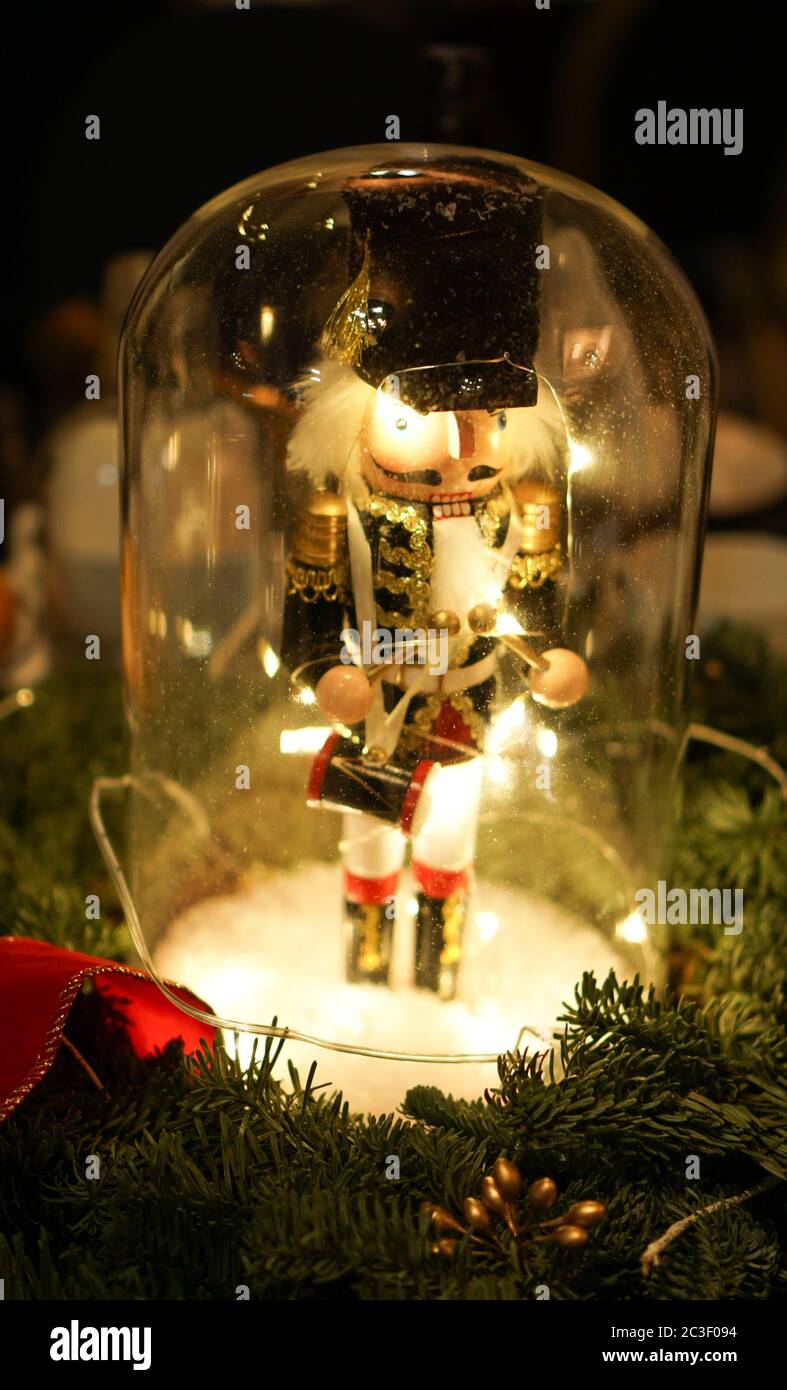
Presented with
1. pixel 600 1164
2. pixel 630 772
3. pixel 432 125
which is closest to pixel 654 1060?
pixel 600 1164

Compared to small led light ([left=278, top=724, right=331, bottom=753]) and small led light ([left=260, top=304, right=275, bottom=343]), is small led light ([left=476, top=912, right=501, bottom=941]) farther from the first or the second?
small led light ([left=260, top=304, right=275, bottom=343])

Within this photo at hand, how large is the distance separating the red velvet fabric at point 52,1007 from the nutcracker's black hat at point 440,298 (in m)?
0.33

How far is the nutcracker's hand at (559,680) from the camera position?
71 centimetres

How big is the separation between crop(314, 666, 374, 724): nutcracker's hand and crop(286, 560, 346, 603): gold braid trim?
1.6 inches

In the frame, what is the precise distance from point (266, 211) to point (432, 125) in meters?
0.57

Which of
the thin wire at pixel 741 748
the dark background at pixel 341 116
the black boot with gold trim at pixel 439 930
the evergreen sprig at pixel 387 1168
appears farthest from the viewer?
the dark background at pixel 341 116

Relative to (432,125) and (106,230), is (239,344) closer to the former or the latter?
(432,125)

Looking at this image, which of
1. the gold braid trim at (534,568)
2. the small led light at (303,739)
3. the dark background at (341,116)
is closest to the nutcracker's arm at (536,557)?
the gold braid trim at (534,568)

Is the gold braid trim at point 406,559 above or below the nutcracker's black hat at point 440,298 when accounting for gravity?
below

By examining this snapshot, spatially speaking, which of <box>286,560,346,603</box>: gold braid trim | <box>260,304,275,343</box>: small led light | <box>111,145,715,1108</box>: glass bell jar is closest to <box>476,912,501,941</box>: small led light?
<box>111,145,715,1108</box>: glass bell jar

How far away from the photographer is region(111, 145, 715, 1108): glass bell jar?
0.67m

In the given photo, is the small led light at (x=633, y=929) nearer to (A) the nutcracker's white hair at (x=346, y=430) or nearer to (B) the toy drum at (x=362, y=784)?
(B) the toy drum at (x=362, y=784)

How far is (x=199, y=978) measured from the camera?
780mm

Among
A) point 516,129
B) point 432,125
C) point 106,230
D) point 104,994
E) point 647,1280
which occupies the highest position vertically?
point 516,129
